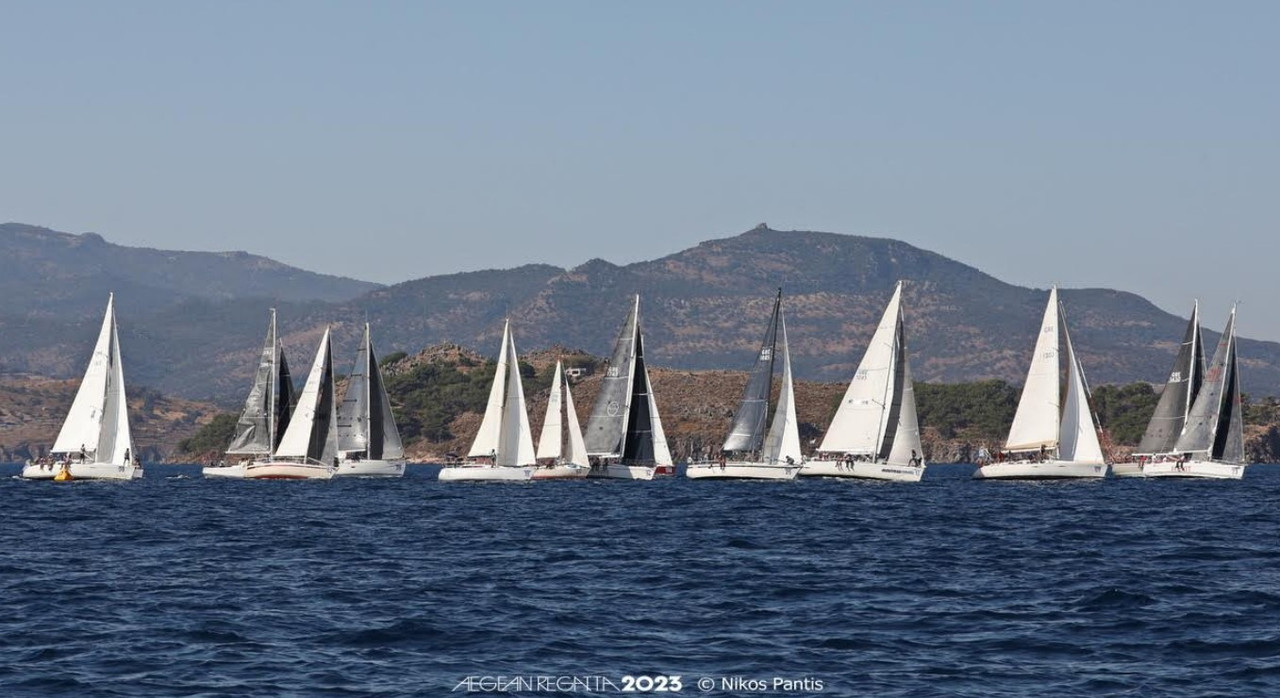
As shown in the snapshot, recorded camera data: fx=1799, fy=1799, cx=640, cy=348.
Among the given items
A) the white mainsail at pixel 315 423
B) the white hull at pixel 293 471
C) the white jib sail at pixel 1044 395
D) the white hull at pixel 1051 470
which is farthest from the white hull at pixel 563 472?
the white jib sail at pixel 1044 395

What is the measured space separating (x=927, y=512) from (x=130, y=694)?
52210 mm

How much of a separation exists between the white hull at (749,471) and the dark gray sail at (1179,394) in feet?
80.4

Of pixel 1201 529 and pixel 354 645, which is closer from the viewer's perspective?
pixel 354 645

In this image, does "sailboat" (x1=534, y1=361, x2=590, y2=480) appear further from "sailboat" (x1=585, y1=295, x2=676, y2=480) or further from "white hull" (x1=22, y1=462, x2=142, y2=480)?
"white hull" (x1=22, y1=462, x2=142, y2=480)

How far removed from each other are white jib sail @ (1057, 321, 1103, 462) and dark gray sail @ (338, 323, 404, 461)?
149 feet

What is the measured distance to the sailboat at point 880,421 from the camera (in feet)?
344

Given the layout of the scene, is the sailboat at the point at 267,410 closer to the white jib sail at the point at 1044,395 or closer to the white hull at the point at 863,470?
the white hull at the point at 863,470

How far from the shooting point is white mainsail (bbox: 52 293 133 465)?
108 meters

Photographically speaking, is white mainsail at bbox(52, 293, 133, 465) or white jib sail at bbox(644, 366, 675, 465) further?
white jib sail at bbox(644, 366, 675, 465)

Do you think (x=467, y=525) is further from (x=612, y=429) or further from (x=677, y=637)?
(x=612, y=429)

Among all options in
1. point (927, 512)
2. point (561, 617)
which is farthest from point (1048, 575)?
point (927, 512)

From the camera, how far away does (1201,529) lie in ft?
210

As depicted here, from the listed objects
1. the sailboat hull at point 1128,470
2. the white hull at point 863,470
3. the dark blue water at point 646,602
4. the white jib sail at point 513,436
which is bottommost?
the dark blue water at point 646,602

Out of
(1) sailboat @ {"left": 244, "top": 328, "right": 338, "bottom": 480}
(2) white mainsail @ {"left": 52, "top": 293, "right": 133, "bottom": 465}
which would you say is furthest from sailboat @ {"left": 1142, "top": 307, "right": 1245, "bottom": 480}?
(2) white mainsail @ {"left": 52, "top": 293, "right": 133, "bottom": 465}
